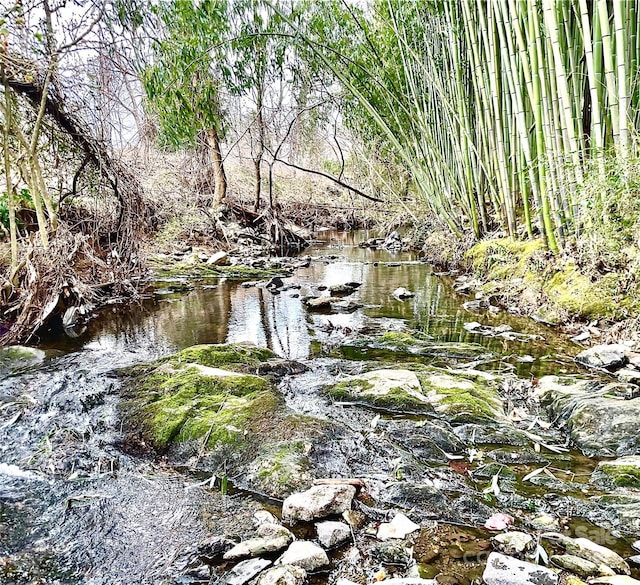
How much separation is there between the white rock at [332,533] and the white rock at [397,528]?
11 centimetres

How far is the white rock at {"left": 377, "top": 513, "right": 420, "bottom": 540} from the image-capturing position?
1.46 m

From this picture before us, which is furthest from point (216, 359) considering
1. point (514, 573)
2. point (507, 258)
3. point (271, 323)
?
point (507, 258)

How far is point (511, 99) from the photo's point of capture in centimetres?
448

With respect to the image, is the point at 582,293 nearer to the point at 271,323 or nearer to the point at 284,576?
the point at 271,323

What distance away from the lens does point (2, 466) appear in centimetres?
204

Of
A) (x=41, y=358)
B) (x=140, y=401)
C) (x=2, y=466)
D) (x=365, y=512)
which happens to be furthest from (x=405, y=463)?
(x=41, y=358)

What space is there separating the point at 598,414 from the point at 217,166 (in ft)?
31.8

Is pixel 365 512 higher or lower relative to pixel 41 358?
lower

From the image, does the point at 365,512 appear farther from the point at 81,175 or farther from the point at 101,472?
the point at 81,175

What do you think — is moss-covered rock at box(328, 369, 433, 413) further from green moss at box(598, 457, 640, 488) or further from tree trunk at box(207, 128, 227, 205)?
tree trunk at box(207, 128, 227, 205)

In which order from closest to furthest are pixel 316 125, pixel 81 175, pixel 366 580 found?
1. pixel 366 580
2. pixel 81 175
3. pixel 316 125

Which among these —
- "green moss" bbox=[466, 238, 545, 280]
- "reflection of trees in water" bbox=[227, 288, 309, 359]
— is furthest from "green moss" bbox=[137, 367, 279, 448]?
"green moss" bbox=[466, 238, 545, 280]

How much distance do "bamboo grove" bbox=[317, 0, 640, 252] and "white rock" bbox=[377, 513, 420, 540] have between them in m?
2.68

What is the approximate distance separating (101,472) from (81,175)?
4302 mm
